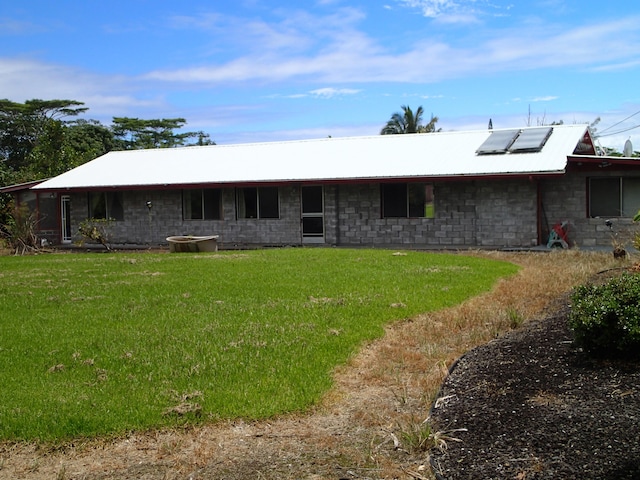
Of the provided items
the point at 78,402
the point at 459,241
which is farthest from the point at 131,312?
the point at 459,241

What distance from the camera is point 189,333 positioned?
9.09 m

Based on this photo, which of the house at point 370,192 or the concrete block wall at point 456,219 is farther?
the concrete block wall at point 456,219

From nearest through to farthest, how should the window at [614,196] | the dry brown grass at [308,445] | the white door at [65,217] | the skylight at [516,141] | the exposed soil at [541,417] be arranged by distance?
the exposed soil at [541,417], the dry brown grass at [308,445], the window at [614,196], the skylight at [516,141], the white door at [65,217]

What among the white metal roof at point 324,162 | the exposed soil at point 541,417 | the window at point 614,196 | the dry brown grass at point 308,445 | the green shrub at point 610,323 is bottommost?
the dry brown grass at point 308,445

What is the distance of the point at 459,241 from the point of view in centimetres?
2239

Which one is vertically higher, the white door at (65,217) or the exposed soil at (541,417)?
the white door at (65,217)

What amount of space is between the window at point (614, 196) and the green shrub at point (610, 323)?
15.1 m

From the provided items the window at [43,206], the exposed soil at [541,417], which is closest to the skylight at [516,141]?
the exposed soil at [541,417]

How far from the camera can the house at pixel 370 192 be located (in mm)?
20797

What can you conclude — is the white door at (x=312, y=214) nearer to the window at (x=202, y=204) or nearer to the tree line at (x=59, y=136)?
the window at (x=202, y=204)

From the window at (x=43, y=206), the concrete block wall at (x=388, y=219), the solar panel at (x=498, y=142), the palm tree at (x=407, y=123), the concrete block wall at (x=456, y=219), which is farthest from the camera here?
the palm tree at (x=407, y=123)

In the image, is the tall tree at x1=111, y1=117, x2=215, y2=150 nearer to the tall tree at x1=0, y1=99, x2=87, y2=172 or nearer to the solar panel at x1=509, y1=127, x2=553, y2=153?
the tall tree at x1=0, y1=99, x2=87, y2=172

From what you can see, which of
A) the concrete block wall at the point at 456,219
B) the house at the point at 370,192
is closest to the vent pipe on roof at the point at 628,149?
the house at the point at 370,192

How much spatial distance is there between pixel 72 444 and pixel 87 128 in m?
56.9
